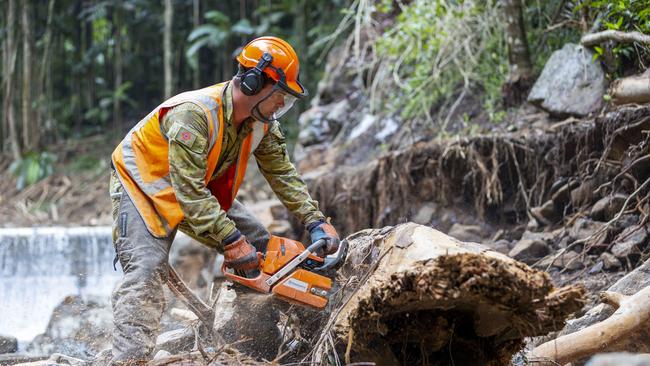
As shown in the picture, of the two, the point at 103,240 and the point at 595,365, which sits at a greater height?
the point at 595,365

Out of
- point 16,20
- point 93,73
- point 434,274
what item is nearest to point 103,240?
point 434,274

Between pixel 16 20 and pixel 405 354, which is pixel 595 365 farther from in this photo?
pixel 16 20

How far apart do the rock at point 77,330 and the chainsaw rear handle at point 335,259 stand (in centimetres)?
230

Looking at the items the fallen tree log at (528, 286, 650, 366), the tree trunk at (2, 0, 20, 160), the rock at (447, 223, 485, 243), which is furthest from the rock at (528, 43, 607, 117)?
the tree trunk at (2, 0, 20, 160)

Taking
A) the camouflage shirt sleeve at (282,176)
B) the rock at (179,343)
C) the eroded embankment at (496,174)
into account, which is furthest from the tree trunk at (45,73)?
the camouflage shirt sleeve at (282,176)

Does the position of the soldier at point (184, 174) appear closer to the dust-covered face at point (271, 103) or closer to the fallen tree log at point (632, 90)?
the dust-covered face at point (271, 103)

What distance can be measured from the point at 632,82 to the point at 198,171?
3260 millimetres

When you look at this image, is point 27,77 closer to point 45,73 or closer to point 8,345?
point 45,73

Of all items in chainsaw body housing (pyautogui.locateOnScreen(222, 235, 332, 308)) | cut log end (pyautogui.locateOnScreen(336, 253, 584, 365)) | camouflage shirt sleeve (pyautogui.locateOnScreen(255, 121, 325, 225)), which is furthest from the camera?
camouflage shirt sleeve (pyautogui.locateOnScreen(255, 121, 325, 225))

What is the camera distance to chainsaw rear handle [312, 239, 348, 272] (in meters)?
3.85

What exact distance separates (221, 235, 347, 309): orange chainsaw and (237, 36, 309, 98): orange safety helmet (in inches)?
34.1

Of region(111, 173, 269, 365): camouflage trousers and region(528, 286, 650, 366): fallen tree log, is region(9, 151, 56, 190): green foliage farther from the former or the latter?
region(528, 286, 650, 366): fallen tree log

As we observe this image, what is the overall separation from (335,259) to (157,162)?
3.84 feet

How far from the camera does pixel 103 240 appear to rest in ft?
30.3
